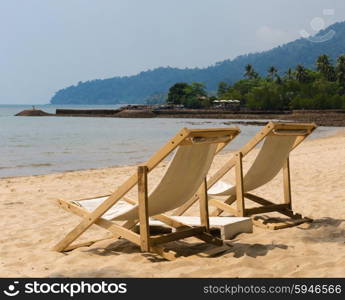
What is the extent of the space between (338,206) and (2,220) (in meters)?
3.67

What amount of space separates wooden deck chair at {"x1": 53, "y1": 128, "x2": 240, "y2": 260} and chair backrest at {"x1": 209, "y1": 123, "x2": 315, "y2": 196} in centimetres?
67

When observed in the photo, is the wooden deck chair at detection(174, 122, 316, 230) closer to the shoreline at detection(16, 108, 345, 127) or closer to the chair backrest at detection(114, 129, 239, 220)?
the chair backrest at detection(114, 129, 239, 220)

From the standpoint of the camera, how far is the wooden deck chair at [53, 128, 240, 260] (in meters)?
3.47

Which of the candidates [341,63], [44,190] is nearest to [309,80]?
[341,63]

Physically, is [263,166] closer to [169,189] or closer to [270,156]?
[270,156]

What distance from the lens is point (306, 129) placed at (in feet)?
15.6

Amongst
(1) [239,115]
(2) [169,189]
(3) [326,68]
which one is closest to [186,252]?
(2) [169,189]

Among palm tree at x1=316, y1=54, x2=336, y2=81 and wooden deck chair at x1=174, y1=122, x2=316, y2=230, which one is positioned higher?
palm tree at x1=316, y1=54, x2=336, y2=81

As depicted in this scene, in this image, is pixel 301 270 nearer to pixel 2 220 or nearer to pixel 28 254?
pixel 28 254

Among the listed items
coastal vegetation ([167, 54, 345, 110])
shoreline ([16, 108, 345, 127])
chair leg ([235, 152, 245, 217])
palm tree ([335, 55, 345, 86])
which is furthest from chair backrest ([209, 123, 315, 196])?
palm tree ([335, 55, 345, 86])

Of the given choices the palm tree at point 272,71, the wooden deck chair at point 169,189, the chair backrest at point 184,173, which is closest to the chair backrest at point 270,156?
the wooden deck chair at point 169,189

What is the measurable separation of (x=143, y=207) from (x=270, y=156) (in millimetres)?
1564

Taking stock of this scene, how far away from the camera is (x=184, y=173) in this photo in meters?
3.61

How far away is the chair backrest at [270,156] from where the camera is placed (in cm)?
454
